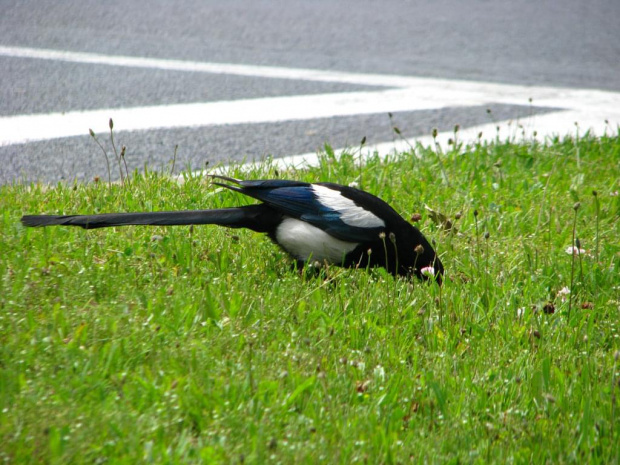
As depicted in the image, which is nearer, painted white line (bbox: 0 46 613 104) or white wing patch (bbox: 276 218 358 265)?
white wing patch (bbox: 276 218 358 265)

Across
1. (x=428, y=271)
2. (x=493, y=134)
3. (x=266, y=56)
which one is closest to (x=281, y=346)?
(x=428, y=271)

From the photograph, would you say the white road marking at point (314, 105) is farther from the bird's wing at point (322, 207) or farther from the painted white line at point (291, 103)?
the bird's wing at point (322, 207)

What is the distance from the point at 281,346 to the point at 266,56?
5648mm

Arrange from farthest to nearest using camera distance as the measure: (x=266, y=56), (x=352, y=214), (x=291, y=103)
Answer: (x=266, y=56) < (x=291, y=103) < (x=352, y=214)

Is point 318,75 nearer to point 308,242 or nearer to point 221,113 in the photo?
point 221,113

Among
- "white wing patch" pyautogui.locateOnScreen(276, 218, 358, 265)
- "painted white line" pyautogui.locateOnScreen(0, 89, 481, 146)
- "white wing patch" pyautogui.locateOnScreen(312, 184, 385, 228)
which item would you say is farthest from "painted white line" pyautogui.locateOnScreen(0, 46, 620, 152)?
"white wing patch" pyautogui.locateOnScreen(312, 184, 385, 228)

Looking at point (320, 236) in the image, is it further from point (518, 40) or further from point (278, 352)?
point (518, 40)

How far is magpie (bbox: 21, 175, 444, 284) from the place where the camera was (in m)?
3.21

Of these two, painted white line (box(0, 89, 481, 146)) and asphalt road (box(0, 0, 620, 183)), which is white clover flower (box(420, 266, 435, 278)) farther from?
painted white line (box(0, 89, 481, 146))

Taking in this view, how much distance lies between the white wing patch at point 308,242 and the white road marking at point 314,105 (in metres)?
1.25

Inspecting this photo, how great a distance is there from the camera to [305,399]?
7.07ft

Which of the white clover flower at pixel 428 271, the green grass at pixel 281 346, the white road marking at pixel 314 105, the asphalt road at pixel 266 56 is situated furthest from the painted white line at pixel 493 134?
the white clover flower at pixel 428 271

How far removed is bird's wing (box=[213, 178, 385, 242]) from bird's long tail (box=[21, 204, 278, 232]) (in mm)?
70

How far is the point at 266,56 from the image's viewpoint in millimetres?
7703
